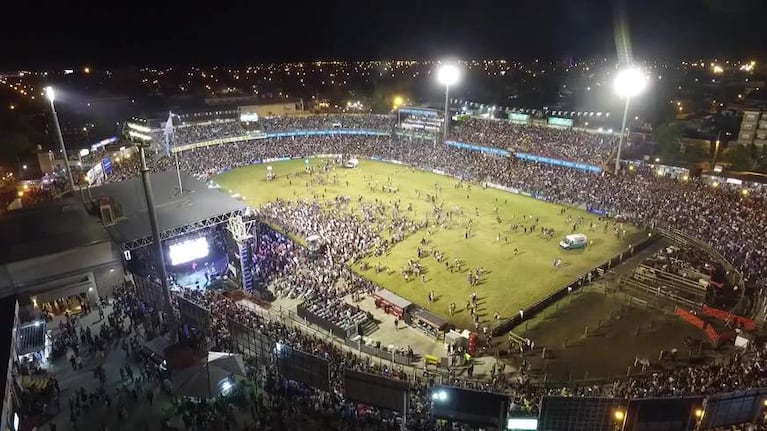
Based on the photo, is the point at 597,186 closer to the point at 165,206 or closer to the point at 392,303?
the point at 392,303

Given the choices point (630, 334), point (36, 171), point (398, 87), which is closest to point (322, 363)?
point (630, 334)

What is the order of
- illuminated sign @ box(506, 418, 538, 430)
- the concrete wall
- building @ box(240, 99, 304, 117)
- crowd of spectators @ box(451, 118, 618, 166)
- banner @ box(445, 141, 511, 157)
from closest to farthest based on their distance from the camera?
illuminated sign @ box(506, 418, 538, 430), the concrete wall, crowd of spectators @ box(451, 118, 618, 166), banner @ box(445, 141, 511, 157), building @ box(240, 99, 304, 117)

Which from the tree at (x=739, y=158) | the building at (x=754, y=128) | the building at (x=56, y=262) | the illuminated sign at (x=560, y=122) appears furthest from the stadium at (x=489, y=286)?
the building at (x=754, y=128)

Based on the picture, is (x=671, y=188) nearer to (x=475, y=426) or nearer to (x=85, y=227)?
(x=475, y=426)

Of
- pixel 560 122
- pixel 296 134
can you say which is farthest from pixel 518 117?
pixel 296 134

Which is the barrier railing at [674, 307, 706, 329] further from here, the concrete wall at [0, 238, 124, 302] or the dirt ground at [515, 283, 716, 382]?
the concrete wall at [0, 238, 124, 302]

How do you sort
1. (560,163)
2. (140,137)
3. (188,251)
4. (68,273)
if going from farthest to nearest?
1. (560,163)
2. (188,251)
3. (68,273)
4. (140,137)

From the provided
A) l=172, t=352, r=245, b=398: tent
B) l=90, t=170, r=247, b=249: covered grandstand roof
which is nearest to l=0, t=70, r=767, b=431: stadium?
l=172, t=352, r=245, b=398: tent
